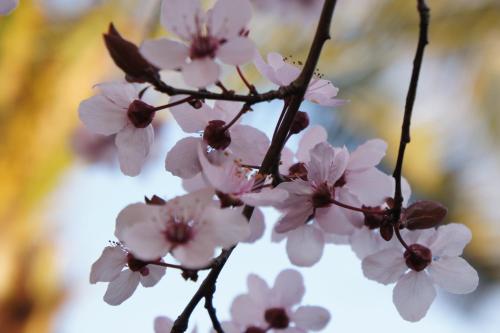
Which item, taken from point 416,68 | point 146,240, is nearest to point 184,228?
point 146,240

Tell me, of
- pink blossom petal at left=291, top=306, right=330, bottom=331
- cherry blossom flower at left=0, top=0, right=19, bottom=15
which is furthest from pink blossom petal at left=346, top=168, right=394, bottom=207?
cherry blossom flower at left=0, top=0, right=19, bottom=15

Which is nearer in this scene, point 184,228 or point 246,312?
point 184,228

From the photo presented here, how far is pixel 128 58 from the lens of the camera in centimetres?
32

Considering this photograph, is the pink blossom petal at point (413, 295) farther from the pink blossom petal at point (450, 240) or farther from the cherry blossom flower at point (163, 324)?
the cherry blossom flower at point (163, 324)

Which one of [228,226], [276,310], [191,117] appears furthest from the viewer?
[276,310]

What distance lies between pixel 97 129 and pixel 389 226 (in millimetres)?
180

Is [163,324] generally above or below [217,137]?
below

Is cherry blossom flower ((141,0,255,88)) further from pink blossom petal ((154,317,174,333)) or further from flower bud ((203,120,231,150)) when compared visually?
pink blossom petal ((154,317,174,333))

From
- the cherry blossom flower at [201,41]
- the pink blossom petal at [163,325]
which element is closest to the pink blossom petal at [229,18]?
the cherry blossom flower at [201,41]

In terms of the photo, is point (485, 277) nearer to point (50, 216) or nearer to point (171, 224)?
point (50, 216)

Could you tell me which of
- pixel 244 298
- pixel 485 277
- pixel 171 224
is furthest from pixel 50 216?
pixel 171 224

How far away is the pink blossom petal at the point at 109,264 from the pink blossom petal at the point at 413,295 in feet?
0.56

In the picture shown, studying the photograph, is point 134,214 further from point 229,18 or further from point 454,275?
point 454,275

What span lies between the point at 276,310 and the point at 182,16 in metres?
0.26
